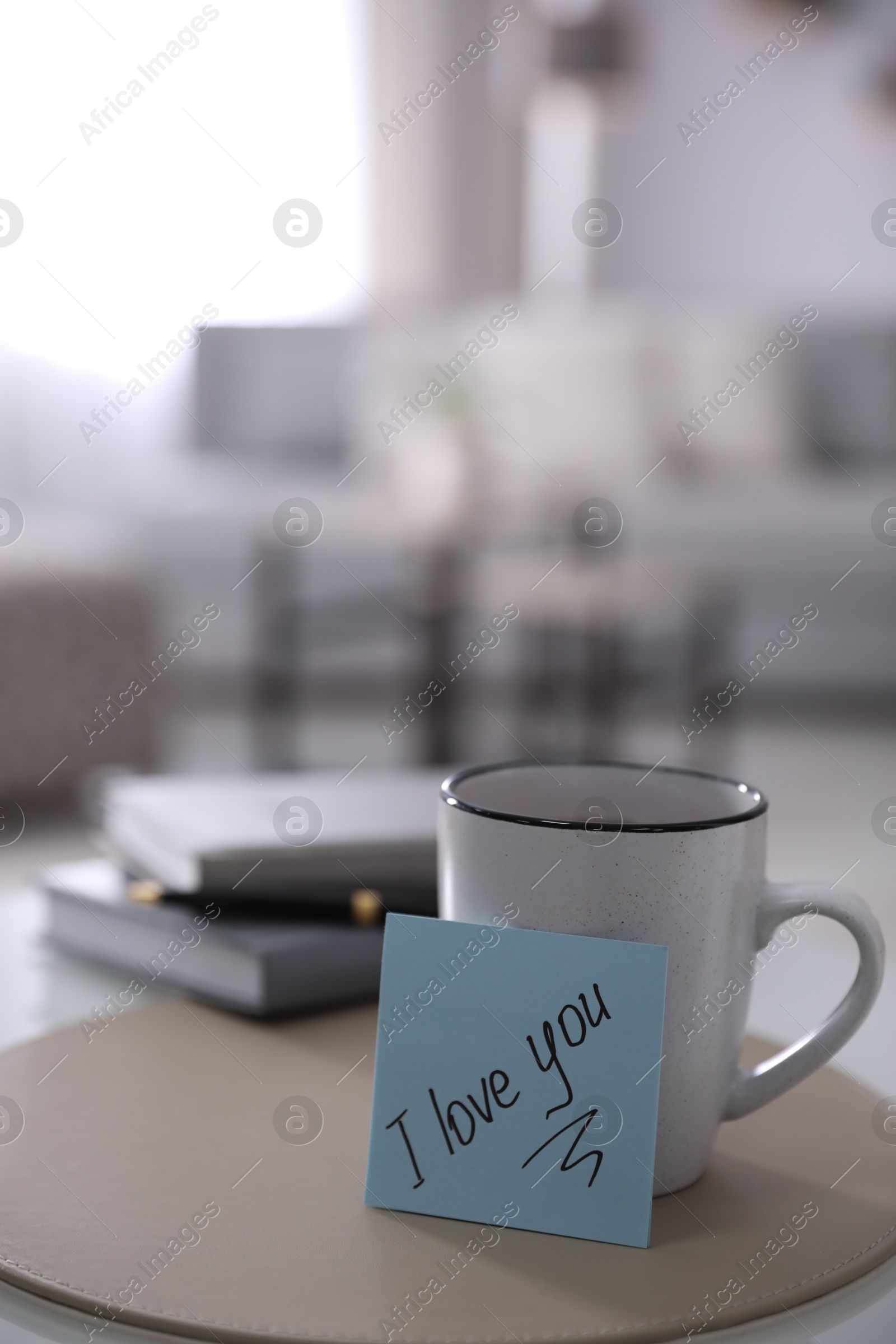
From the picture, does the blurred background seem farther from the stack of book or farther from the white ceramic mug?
the white ceramic mug

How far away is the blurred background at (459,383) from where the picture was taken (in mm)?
2734

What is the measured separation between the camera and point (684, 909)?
1.32ft

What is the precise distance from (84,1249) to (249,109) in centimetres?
390

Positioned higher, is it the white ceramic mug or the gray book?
the white ceramic mug

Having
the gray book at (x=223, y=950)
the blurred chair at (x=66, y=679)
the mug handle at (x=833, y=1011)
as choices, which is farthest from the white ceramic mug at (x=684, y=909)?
the blurred chair at (x=66, y=679)

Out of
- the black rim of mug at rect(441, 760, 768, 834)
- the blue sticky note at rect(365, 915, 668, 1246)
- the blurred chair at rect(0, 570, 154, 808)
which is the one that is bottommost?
the blurred chair at rect(0, 570, 154, 808)

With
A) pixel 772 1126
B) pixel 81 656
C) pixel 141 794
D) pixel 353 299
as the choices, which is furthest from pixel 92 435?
pixel 772 1126

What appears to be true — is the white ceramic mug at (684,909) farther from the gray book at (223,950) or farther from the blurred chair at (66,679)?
the blurred chair at (66,679)

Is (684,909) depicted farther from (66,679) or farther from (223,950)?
(66,679)

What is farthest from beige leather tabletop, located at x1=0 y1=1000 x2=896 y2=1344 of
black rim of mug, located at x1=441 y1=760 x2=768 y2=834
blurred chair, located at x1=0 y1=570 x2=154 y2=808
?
blurred chair, located at x1=0 y1=570 x2=154 y2=808

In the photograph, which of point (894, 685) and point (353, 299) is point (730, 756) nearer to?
point (894, 685)

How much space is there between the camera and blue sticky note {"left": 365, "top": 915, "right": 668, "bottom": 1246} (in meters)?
0.39

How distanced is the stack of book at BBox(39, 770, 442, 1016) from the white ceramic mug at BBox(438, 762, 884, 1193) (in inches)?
7.1

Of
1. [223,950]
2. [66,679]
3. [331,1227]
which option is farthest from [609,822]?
[66,679]
